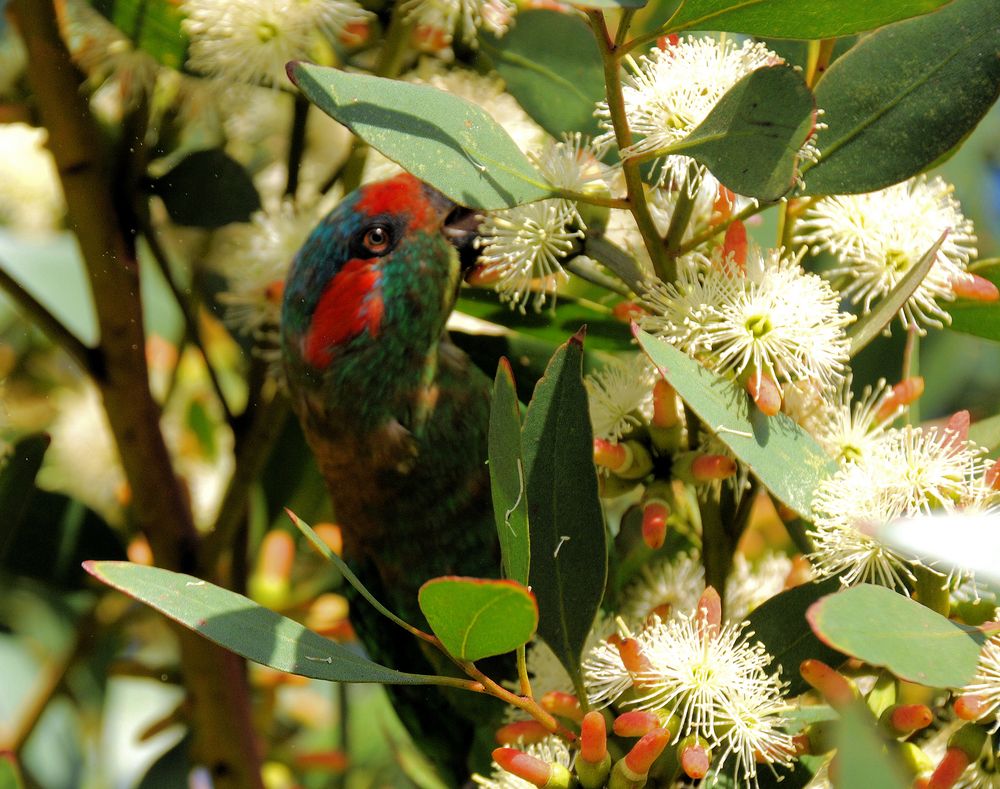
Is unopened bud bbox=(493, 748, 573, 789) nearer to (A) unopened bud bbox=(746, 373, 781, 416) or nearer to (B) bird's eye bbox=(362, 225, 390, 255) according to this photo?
(A) unopened bud bbox=(746, 373, 781, 416)

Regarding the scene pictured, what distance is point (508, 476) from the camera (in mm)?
733

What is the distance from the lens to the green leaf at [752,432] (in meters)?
0.74

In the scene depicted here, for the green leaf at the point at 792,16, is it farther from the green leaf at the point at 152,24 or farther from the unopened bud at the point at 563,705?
the green leaf at the point at 152,24

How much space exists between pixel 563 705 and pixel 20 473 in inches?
23.7

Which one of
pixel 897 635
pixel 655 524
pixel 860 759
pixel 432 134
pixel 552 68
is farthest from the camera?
pixel 552 68

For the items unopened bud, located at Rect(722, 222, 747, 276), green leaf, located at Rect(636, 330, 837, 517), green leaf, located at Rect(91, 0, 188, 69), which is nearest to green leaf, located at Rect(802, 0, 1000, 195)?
unopened bud, located at Rect(722, 222, 747, 276)

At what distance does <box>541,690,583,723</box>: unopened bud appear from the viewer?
2.73ft

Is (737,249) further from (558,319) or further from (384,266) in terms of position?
(384,266)

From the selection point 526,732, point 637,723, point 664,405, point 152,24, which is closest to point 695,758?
point 637,723

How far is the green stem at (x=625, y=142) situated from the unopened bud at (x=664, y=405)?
0.27 ft

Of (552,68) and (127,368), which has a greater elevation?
(552,68)

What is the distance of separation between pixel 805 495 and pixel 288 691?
3.72 ft

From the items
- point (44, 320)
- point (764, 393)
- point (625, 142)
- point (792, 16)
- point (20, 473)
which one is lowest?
point (20, 473)

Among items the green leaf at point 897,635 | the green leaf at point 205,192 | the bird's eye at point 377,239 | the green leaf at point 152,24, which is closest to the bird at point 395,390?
the bird's eye at point 377,239
